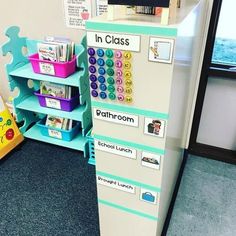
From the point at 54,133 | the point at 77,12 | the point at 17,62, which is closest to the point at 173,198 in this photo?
the point at 54,133

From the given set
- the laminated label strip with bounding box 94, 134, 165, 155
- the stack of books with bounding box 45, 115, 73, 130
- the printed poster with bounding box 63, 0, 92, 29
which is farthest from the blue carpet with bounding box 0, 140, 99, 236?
the printed poster with bounding box 63, 0, 92, 29

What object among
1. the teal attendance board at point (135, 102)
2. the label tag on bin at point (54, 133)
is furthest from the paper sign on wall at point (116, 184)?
the label tag on bin at point (54, 133)

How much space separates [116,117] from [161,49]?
287 millimetres

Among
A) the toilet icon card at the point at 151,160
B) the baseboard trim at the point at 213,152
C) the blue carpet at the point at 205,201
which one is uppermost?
the toilet icon card at the point at 151,160

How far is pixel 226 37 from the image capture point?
1.57 metres

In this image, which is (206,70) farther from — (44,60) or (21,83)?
(21,83)

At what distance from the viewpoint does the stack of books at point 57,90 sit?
70.3 inches

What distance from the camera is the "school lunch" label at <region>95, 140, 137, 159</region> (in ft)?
3.10

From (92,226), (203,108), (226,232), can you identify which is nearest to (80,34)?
(203,108)

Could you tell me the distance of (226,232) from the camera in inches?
54.7

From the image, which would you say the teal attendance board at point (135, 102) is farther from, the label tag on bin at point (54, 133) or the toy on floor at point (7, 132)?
the toy on floor at point (7, 132)

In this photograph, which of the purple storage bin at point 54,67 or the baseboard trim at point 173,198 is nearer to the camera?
the baseboard trim at point 173,198

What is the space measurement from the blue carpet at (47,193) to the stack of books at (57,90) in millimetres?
445

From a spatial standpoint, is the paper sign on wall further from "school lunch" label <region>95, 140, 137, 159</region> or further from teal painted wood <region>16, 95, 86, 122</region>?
teal painted wood <region>16, 95, 86, 122</region>
